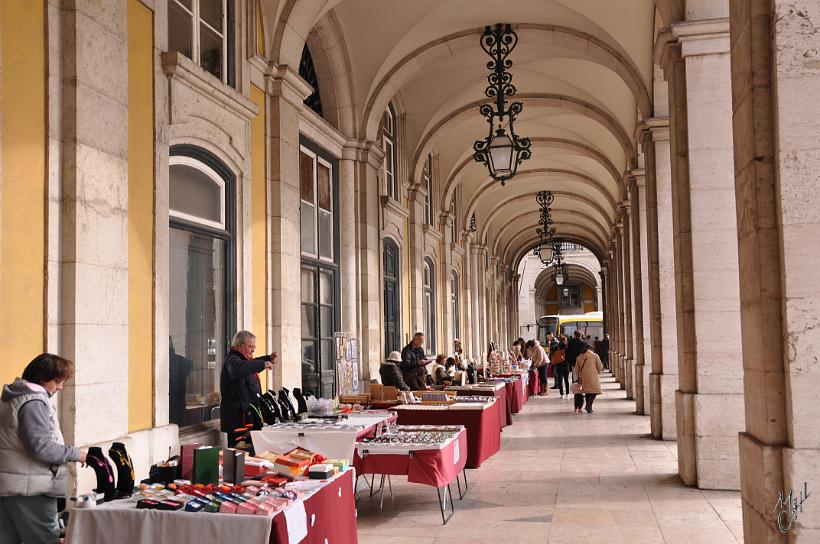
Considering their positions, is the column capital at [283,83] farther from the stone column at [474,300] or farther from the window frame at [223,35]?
the stone column at [474,300]

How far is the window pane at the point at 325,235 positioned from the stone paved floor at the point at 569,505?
11.4ft

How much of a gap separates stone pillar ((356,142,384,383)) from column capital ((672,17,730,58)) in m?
5.33

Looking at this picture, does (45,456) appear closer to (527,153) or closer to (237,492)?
(237,492)

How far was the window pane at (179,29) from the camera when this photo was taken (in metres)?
6.93

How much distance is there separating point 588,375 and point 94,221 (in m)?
10.8

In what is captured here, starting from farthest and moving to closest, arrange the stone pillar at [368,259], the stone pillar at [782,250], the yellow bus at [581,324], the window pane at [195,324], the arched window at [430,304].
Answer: the yellow bus at [581,324]
the arched window at [430,304]
the stone pillar at [368,259]
the window pane at [195,324]
the stone pillar at [782,250]

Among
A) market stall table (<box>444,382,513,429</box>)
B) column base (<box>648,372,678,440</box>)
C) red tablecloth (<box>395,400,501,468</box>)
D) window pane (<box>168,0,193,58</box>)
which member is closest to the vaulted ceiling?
window pane (<box>168,0,193,58</box>)

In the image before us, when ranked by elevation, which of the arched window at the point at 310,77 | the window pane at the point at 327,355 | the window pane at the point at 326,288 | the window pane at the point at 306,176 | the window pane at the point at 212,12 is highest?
the arched window at the point at 310,77

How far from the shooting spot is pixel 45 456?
3.92 m

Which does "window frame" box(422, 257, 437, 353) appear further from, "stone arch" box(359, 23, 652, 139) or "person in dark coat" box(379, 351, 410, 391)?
"person in dark coat" box(379, 351, 410, 391)

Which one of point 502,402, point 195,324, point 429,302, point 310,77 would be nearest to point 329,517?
point 195,324

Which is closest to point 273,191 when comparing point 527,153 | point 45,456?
point 527,153

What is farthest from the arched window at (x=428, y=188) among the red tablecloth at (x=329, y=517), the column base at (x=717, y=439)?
the red tablecloth at (x=329, y=517)

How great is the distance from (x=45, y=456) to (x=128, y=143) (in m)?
2.75
